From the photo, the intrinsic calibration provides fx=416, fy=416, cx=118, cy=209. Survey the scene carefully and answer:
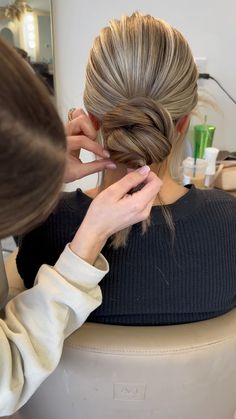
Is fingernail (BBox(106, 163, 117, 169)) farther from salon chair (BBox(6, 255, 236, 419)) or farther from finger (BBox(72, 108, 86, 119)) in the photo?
salon chair (BBox(6, 255, 236, 419))

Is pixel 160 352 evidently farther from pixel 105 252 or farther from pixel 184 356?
pixel 105 252

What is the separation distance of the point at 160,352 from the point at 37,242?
309mm

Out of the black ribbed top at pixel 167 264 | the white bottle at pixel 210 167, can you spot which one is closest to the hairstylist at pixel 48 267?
the black ribbed top at pixel 167 264

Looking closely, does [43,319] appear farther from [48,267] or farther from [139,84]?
[139,84]

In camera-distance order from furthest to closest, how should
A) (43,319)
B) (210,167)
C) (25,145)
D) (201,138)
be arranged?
(201,138)
(210,167)
(43,319)
(25,145)

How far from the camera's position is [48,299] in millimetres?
603

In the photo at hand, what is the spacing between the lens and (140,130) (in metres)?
0.74

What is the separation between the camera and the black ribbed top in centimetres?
75

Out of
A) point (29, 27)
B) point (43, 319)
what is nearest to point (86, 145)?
point (43, 319)

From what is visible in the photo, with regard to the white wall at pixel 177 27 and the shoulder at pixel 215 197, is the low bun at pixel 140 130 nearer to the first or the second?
the shoulder at pixel 215 197

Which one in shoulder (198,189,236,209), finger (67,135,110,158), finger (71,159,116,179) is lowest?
shoulder (198,189,236,209)

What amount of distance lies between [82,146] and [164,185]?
0.19m

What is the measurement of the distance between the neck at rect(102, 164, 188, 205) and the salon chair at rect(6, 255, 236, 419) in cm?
24

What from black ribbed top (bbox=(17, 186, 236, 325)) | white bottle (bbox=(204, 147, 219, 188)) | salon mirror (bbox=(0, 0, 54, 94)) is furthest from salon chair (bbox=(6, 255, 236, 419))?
salon mirror (bbox=(0, 0, 54, 94))
